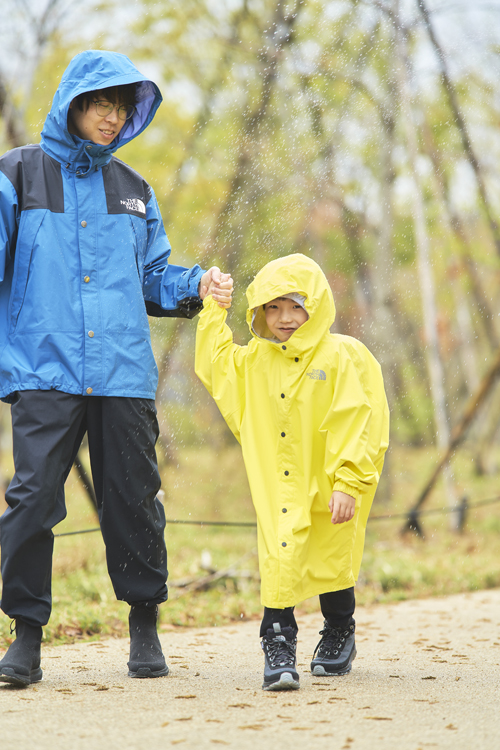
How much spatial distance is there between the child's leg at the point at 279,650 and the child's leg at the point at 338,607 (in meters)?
0.24

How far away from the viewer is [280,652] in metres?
2.73

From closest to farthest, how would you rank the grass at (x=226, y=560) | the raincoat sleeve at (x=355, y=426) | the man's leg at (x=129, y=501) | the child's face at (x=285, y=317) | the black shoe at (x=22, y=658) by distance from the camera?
1. the black shoe at (x=22, y=658)
2. the raincoat sleeve at (x=355, y=426)
3. the man's leg at (x=129, y=501)
4. the child's face at (x=285, y=317)
5. the grass at (x=226, y=560)

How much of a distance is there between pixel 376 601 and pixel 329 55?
26.2 ft

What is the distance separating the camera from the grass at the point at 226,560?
4.62 meters

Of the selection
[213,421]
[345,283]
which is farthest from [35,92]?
[345,283]

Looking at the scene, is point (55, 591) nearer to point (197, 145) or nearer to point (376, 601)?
point (376, 601)

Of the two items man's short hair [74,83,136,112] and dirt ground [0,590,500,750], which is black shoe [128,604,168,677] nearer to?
dirt ground [0,590,500,750]

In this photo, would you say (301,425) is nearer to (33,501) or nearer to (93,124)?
(33,501)

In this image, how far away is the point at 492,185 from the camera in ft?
44.7

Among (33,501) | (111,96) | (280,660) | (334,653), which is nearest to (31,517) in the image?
(33,501)

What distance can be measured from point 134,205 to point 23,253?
46 cm

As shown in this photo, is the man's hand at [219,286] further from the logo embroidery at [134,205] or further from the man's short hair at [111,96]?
the man's short hair at [111,96]

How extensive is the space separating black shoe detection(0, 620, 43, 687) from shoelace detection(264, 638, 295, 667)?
776 millimetres

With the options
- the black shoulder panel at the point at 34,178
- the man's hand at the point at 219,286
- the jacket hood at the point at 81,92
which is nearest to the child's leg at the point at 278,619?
the man's hand at the point at 219,286
